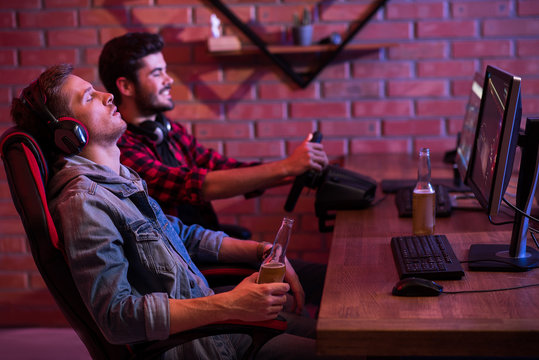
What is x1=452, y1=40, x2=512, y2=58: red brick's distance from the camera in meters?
2.75

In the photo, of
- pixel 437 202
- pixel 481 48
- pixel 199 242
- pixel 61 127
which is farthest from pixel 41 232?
pixel 481 48

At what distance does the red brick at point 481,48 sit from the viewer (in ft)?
9.03

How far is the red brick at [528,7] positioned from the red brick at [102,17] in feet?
5.78

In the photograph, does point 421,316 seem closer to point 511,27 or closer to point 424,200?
point 424,200

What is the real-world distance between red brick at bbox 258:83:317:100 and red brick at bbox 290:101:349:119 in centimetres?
4

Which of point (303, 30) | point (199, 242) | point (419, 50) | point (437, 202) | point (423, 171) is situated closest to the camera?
point (423, 171)

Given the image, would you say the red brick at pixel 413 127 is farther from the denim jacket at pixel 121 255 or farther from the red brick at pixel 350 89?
the denim jacket at pixel 121 255

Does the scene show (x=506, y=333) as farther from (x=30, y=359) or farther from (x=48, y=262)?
(x=30, y=359)

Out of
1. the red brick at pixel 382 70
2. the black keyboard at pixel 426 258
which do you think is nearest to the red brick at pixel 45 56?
the red brick at pixel 382 70

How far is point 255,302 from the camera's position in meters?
1.27

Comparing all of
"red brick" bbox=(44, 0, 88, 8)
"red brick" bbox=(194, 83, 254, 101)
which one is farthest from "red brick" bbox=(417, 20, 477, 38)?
"red brick" bbox=(44, 0, 88, 8)

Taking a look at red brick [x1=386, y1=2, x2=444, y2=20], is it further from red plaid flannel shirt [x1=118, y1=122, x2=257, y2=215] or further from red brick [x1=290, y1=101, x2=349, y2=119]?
red plaid flannel shirt [x1=118, y1=122, x2=257, y2=215]

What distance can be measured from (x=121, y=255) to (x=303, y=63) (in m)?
1.77

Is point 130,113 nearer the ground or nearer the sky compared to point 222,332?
nearer the sky
